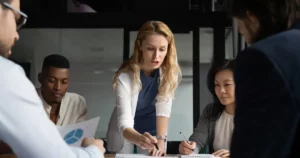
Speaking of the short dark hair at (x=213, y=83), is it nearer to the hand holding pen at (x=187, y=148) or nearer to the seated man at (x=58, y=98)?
the hand holding pen at (x=187, y=148)

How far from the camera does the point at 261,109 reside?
0.62 metres

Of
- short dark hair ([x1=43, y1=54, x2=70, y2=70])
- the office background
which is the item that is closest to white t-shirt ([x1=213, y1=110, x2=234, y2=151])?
the office background

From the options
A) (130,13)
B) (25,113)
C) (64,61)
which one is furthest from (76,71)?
(25,113)

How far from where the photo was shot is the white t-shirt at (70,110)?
82.8 inches

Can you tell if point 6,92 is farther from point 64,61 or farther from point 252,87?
point 64,61

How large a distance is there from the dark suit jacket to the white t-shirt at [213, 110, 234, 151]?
1304 mm

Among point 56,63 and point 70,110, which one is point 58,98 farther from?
point 56,63

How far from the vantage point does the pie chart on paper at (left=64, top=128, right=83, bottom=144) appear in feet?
4.34

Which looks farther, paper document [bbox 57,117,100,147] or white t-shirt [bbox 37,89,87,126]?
white t-shirt [bbox 37,89,87,126]

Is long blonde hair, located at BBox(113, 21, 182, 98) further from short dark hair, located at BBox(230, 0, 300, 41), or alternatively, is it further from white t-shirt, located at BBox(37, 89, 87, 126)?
short dark hair, located at BBox(230, 0, 300, 41)

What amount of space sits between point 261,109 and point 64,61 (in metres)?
1.84

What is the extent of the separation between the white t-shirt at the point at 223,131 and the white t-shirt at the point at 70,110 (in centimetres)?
75

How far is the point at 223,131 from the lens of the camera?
6.44 feet

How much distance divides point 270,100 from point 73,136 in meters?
0.88
